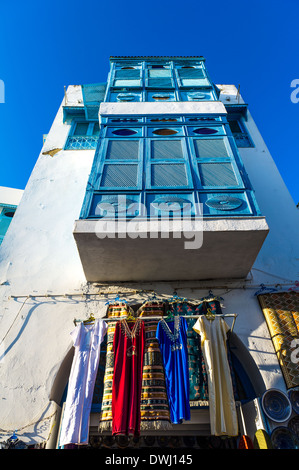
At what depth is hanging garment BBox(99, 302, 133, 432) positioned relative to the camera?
4.41m

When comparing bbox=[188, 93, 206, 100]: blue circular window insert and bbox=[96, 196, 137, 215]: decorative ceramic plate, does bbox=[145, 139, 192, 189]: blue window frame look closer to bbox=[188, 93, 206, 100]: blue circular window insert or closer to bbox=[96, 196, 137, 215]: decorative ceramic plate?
bbox=[96, 196, 137, 215]: decorative ceramic plate

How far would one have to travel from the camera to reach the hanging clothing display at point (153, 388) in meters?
4.32

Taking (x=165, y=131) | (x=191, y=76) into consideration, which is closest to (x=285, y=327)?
(x=165, y=131)

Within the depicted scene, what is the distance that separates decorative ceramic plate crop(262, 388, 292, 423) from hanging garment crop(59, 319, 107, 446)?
2544 mm

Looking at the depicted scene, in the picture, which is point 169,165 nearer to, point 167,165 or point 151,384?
point 167,165

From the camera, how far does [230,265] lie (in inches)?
244

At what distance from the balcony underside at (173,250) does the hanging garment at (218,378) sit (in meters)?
1.18

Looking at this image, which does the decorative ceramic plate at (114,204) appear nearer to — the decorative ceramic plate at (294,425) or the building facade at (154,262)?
the building facade at (154,262)

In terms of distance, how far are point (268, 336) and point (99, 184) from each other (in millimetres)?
4117

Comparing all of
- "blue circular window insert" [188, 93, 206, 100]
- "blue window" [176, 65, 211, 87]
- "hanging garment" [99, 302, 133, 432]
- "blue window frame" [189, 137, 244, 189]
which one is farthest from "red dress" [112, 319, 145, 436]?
"blue window" [176, 65, 211, 87]

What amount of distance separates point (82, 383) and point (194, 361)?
1.76 metres
